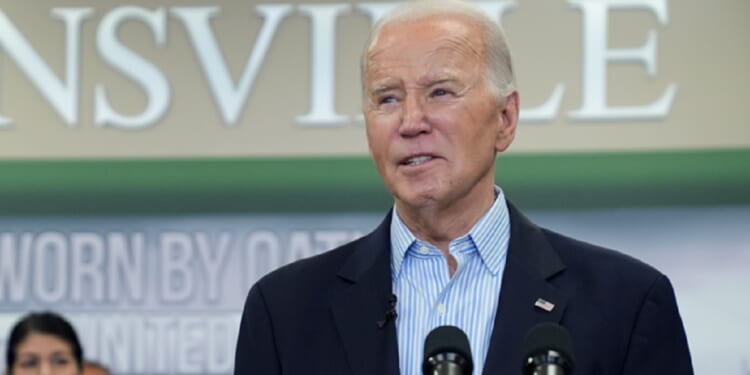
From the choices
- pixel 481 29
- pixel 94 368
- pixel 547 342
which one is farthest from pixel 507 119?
pixel 94 368

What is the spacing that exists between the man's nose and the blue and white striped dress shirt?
0.60ft

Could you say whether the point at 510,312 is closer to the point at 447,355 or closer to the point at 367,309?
the point at 367,309

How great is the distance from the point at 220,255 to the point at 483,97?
276 centimetres

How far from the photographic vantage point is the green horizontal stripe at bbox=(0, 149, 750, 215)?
4355 millimetres

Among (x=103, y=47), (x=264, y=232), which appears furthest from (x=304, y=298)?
(x=103, y=47)

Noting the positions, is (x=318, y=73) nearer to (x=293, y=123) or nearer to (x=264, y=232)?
(x=293, y=123)

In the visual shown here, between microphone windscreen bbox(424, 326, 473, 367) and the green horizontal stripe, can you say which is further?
the green horizontal stripe

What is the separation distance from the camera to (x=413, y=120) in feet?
5.97

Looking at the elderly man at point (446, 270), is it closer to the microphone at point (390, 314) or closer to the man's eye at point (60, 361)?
the microphone at point (390, 314)

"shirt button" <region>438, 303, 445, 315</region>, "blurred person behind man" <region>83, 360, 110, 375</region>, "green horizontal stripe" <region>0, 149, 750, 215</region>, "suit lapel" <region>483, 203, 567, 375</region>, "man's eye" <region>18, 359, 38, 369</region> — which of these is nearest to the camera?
"suit lapel" <region>483, 203, 567, 375</region>

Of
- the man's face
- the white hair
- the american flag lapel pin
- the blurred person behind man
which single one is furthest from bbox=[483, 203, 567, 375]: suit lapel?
the blurred person behind man

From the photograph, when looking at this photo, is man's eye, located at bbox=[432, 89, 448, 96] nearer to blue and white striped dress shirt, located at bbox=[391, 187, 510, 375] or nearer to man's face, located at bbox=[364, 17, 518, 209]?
man's face, located at bbox=[364, 17, 518, 209]

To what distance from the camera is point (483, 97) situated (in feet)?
6.21

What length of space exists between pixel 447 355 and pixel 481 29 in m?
0.63
